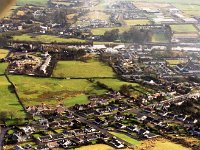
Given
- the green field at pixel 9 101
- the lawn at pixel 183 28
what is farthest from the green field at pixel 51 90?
the lawn at pixel 183 28

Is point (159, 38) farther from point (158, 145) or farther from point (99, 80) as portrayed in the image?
point (158, 145)

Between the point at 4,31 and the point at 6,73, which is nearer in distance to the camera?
the point at 6,73

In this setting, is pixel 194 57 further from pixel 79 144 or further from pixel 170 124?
pixel 79 144

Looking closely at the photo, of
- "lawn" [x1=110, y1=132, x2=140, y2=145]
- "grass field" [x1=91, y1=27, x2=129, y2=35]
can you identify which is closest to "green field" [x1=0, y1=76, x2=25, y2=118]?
"lawn" [x1=110, y1=132, x2=140, y2=145]

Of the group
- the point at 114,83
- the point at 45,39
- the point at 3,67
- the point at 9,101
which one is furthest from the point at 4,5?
the point at 45,39

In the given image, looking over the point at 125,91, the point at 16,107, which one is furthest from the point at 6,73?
the point at 125,91

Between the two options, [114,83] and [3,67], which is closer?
[114,83]

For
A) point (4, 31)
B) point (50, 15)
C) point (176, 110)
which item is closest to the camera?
point (176, 110)

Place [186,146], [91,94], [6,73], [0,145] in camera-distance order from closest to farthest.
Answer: [0,145] → [186,146] → [91,94] → [6,73]
